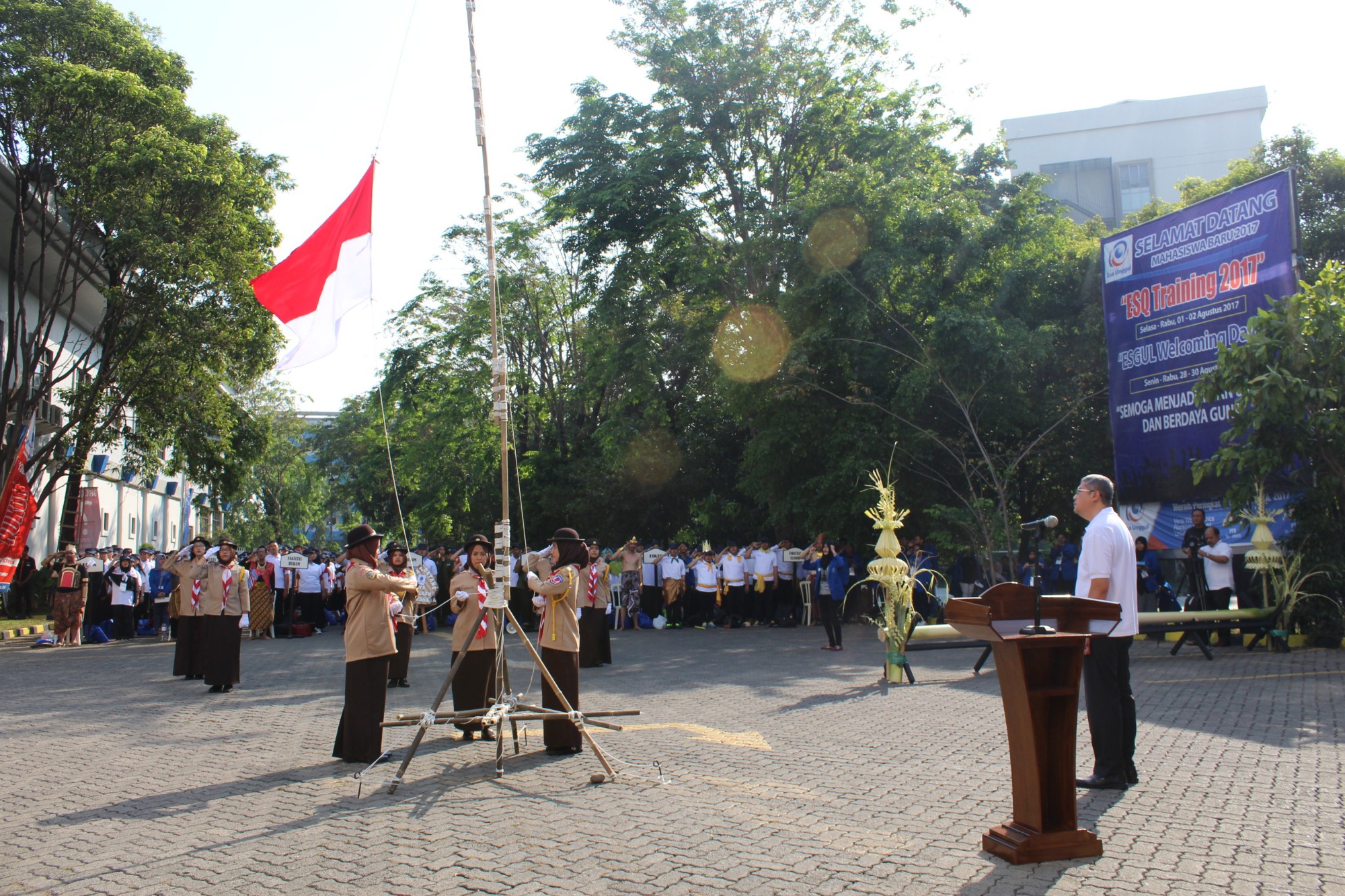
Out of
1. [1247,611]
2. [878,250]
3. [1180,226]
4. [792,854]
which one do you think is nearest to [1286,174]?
[1180,226]

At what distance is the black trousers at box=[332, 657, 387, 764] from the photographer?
8.19m

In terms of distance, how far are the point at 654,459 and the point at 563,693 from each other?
2257 cm

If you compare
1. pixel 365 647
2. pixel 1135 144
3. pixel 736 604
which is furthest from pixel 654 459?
pixel 1135 144

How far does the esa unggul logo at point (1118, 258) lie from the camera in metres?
18.1

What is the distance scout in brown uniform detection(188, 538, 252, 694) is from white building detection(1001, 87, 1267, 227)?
66026mm

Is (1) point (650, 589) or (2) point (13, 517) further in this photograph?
(1) point (650, 589)

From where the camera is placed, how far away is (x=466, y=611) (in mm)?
10258

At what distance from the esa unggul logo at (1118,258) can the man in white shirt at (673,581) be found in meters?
10.7

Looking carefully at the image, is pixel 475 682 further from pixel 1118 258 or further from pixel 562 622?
pixel 1118 258

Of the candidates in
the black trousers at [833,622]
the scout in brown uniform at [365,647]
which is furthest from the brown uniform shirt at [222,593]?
the black trousers at [833,622]

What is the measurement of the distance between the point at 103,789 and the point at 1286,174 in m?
16.3

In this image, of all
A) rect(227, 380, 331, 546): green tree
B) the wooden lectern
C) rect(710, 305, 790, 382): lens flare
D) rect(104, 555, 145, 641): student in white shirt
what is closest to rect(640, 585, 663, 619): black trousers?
rect(710, 305, 790, 382): lens flare

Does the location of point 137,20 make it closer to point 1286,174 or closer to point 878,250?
point 878,250

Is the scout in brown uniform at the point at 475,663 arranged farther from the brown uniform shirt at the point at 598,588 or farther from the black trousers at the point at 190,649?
the black trousers at the point at 190,649
